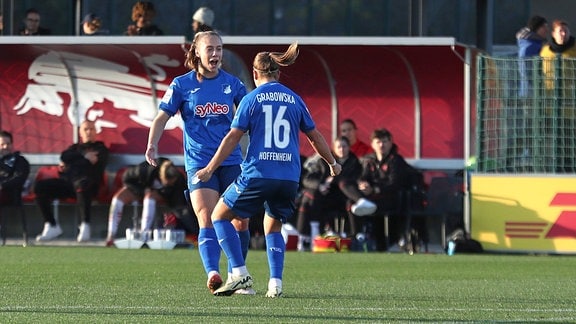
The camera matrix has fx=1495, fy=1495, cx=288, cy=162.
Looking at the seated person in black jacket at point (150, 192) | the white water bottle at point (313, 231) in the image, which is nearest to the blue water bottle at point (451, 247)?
the white water bottle at point (313, 231)

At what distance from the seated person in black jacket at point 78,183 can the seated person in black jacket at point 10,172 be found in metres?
0.34

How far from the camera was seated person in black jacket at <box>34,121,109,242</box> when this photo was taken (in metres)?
18.9

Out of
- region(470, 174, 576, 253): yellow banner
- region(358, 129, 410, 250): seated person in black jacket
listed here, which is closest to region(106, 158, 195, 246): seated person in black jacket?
region(358, 129, 410, 250): seated person in black jacket

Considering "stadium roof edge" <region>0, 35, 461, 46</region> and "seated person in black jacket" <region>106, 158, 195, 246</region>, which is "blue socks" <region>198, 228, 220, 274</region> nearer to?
"stadium roof edge" <region>0, 35, 461, 46</region>

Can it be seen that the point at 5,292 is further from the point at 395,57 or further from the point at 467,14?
the point at 467,14

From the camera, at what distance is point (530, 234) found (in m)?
17.6

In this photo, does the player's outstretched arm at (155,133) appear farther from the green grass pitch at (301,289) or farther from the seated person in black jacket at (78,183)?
the seated person in black jacket at (78,183)

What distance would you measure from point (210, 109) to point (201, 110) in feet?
0.22

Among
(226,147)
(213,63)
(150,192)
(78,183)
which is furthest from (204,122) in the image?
(78,183)

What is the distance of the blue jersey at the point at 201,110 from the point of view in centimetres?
1059

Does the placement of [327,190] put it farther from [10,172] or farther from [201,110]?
[201,110]

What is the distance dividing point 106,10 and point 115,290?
1246 cm

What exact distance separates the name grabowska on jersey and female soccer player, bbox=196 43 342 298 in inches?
27.6

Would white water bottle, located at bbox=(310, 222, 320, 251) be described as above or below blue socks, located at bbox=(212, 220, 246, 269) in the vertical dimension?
below
